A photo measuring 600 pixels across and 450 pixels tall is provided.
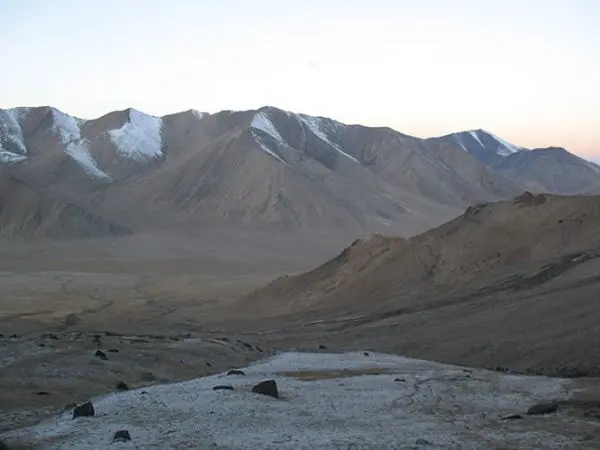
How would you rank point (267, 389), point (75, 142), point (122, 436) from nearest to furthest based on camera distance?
point (122, 436) < point (267, 389) < point (75, 142)

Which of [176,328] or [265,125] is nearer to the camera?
[176,328]

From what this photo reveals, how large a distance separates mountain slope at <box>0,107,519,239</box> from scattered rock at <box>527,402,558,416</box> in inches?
4562

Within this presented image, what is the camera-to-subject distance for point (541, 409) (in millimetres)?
Result: 13500

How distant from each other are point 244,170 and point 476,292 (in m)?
112

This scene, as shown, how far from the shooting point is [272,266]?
95.4 metres

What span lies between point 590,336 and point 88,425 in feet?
51.8

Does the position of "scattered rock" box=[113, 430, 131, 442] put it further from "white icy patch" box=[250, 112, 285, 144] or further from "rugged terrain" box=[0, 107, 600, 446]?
"white icy patch" box=[250, 112, 285, 144]

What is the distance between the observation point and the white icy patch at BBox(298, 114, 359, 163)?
17550 centimetres

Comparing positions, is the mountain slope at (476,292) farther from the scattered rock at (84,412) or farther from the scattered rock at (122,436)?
the scattered rock at (122,436)

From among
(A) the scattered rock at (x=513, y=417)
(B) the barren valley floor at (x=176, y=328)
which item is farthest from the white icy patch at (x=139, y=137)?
(A) the scattered rock at (x=513, y=417)

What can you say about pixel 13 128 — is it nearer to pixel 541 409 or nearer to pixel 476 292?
pixel 476 292

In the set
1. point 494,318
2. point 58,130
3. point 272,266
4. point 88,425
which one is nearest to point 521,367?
point 494,318

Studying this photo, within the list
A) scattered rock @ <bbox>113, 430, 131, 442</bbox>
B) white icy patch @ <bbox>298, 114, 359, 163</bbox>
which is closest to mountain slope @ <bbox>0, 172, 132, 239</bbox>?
white icy patch @ <bbox>298, 114, 359, 163</bbox>

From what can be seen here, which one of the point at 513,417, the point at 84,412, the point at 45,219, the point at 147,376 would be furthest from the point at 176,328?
the point at 45,219
